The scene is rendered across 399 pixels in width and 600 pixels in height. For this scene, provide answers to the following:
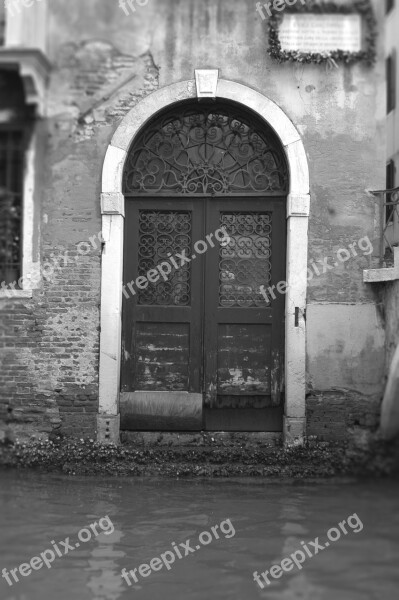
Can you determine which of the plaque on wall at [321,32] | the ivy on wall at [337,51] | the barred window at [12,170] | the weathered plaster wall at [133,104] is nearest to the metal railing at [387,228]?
→ the weathered plaster wall at [133,104]

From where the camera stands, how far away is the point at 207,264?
7074mm

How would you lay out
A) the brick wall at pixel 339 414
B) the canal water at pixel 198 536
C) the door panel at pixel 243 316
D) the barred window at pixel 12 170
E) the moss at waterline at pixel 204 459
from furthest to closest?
the door panel at pixel 243 316
the brick wall at pixel 339 414
the moss at waterline at pixel 204 459
the barred window at pixel 12 170
the canal water at pixel 198 536

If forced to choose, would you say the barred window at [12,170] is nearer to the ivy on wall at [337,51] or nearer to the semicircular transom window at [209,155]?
the semicircular transom window at [209,155]

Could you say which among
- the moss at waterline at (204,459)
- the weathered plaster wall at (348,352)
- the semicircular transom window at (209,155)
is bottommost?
the moss at waterline at (204,459)

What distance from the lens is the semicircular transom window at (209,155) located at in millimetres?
7078

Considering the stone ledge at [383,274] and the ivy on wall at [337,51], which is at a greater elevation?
the ivy on wall at [337,51]

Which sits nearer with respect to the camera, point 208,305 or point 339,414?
point 339,414

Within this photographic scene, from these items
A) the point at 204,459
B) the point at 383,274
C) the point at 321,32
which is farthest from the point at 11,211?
the point at 383,274

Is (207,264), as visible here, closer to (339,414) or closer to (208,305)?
(208,305)

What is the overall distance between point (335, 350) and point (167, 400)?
5.39 feet

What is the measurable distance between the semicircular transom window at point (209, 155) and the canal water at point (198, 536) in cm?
275

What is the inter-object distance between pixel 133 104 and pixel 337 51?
6.38 ft

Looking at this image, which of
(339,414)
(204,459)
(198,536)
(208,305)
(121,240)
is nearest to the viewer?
(198,536)

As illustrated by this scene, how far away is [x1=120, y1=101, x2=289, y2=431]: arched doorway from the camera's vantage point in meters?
7.06
